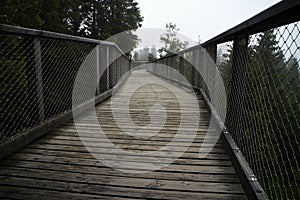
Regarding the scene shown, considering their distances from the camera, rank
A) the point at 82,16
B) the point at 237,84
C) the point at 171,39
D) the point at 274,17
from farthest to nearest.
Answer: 1. the point at 171,39
2. the point at 82,16
3. the point at 237,84
4. the point at 274,17

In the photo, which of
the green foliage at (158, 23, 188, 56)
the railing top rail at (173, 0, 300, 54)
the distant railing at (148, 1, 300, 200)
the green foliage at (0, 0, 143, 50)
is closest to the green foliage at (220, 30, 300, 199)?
the distant railing at (148, 1, 300, 200)

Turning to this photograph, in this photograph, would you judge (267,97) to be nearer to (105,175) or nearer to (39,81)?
(105,175)

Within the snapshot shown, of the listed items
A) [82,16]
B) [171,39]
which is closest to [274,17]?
[82,16]

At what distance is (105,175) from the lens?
1.60 m

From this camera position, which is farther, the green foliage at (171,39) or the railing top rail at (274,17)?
the green foliage at (171,39)

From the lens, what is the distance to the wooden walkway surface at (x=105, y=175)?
1396 millimetres

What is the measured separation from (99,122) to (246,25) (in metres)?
1.85

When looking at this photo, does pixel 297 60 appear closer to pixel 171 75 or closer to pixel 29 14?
pixel 171 75

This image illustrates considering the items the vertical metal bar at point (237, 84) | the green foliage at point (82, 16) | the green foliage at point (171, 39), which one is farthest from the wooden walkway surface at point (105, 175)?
the green foliage at point (171, 39)

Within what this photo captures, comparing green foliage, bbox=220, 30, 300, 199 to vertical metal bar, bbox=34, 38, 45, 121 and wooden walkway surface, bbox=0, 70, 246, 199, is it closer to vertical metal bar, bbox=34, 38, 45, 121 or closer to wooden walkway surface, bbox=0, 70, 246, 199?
wooden walkway surface, bbox=0, 70, 246, 199

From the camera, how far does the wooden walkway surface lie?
1396mm

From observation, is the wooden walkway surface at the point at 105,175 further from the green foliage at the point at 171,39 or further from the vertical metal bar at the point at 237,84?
the green foliage at the point at 171,39

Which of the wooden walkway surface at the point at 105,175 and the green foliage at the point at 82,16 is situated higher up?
the green foliage at the point at 82,16

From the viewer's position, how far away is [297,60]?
108 cm
